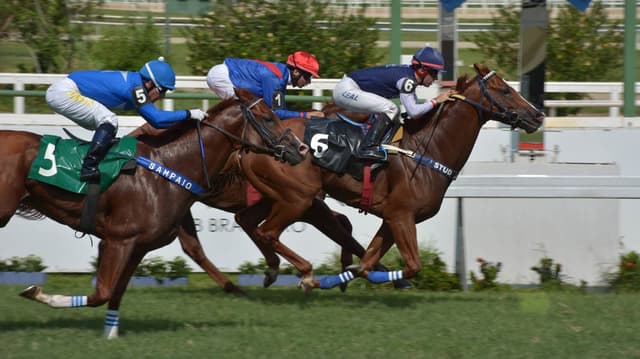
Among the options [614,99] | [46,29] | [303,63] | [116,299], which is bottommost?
[116,299]

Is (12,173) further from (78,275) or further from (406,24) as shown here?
(406,24)

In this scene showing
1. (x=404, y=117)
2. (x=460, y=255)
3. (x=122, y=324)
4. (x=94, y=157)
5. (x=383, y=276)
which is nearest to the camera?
(x=94, y=157)

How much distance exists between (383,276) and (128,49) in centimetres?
697

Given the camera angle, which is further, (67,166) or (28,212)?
(28,212)

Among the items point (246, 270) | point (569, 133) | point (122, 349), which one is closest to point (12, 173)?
point (122, 349)

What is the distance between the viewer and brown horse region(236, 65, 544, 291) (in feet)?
29.9

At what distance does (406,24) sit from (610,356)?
11.7m

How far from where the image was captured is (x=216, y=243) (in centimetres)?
1089

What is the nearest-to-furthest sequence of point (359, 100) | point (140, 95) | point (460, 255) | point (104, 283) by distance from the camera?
1. point (104, 283)
2. point (140, 95)
3. point (359, 100)
4. point (460, 255)

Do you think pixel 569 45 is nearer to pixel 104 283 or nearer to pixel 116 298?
pixel 116 298

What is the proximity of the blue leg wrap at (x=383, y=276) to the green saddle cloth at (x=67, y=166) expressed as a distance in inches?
93.7

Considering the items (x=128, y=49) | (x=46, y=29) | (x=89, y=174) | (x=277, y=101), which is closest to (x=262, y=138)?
(x=89, y=174)

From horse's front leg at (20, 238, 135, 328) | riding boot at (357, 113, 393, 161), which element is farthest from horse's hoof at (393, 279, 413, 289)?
horse's front leg at (20, 238, 135, 328)

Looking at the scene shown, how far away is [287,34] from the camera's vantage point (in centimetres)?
1411
